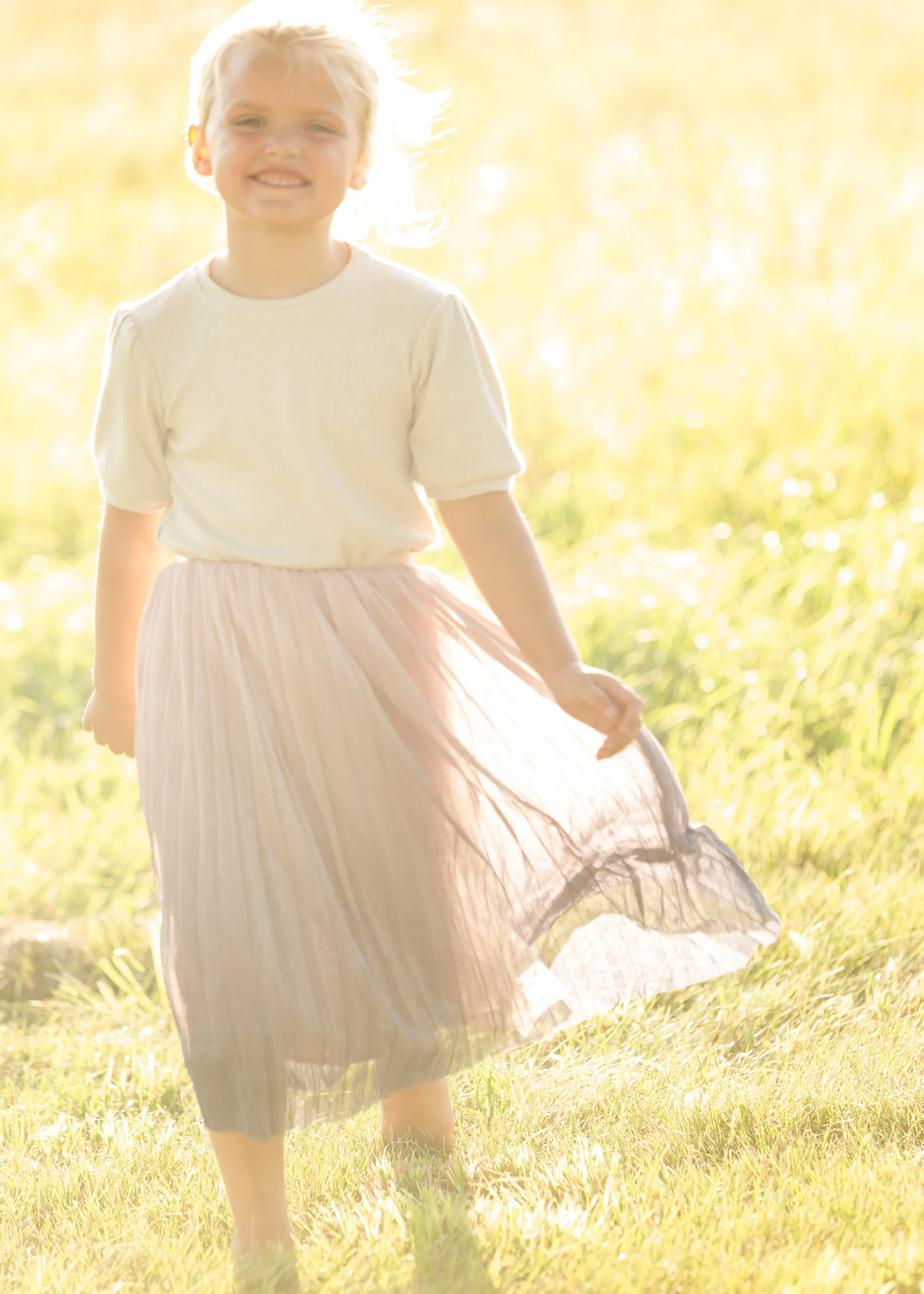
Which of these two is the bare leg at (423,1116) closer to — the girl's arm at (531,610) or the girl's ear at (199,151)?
the girl's arm at (531,610)

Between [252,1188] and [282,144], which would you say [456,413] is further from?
[252,1188]

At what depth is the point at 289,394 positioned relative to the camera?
2.05 meters

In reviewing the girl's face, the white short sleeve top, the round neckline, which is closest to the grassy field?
the white short sleeve top

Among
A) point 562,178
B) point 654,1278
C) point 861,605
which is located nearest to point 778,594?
point 861,605

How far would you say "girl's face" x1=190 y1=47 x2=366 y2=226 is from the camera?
6.58 feet

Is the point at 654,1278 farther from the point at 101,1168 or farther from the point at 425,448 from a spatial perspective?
the point at 425,448

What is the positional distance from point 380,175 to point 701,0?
11.9 metres

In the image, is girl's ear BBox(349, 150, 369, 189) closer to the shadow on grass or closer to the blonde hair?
the blonde hair

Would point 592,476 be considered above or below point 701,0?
below

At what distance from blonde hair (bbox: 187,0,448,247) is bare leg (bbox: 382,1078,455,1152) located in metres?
1.26

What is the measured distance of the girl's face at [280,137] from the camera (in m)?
2.01

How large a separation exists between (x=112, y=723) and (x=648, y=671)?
2.05 m

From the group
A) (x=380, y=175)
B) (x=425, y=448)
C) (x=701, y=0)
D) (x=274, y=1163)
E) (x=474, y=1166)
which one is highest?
(x=701, y=0)

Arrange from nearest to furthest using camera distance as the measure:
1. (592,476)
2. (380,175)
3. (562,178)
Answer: (380,175), (592,476), (562,178)
